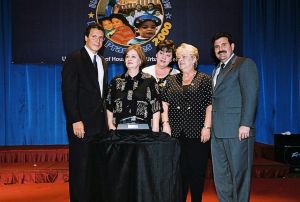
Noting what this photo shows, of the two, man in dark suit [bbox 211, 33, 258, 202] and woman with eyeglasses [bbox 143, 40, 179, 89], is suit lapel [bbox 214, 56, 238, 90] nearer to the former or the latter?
man in dark suit [bbox 211, 33, 258, 202]

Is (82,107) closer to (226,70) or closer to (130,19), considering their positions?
(226,70)

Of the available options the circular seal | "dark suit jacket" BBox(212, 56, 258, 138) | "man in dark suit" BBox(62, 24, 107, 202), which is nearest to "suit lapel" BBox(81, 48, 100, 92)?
"man in dark suit" BBox(62, 24, 107, 202)

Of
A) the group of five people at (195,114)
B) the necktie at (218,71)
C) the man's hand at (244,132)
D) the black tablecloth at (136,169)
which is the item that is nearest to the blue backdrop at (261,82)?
the necktie at (218,71)

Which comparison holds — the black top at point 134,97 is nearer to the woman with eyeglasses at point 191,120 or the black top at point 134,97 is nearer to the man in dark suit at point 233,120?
the woman with eyeglasses at point 191,120

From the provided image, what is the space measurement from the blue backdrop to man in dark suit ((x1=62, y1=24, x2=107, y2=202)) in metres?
3.32

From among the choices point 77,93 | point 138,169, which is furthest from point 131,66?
point 138,169

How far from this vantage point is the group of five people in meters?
3.53

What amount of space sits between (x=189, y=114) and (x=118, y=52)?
319 centimetres

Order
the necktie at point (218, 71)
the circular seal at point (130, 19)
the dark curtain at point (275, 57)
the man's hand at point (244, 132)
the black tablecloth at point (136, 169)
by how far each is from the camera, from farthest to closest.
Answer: the dark curtain at point (275, 57), the circular seal at point (130, 19), the necktie at point (218, 71), the man's hand at point (244, 132), the black tablecloth at point (136, 169)

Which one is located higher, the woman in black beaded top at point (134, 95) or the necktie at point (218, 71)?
the necktie at point (218, 71)

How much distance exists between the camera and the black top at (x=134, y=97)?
324 cm

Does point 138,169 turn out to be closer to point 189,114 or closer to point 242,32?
point 189,114

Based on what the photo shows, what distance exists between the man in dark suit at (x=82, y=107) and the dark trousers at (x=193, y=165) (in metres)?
0.67

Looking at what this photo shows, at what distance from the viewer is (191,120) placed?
11.7 feet
